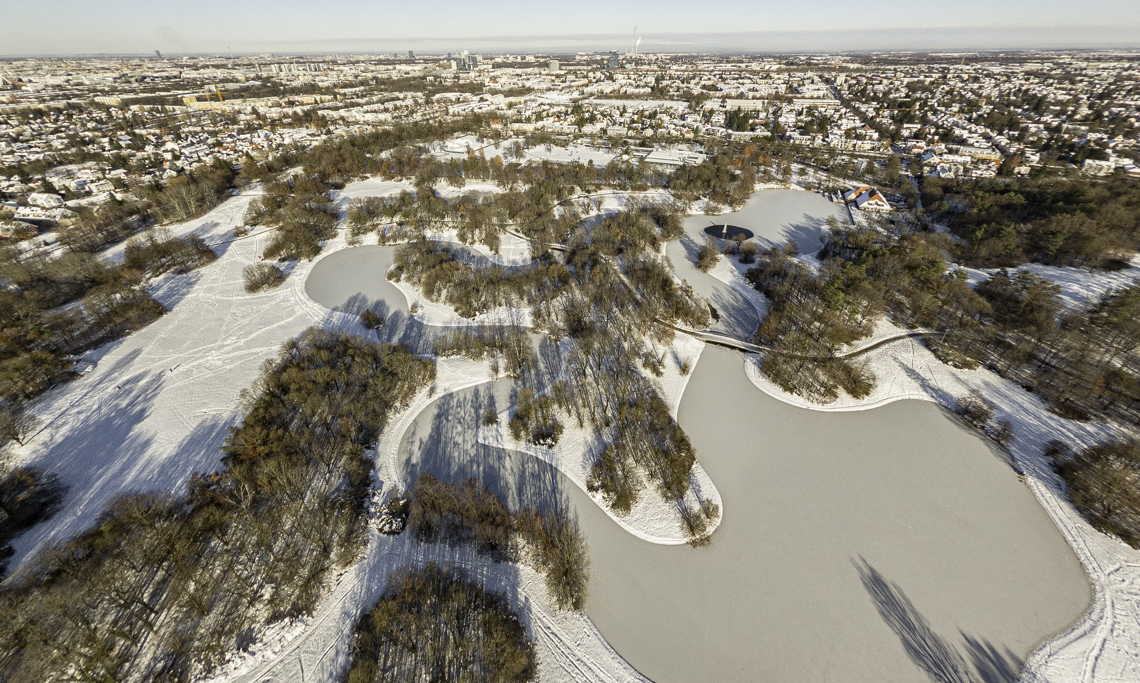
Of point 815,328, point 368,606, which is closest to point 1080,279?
point 815,328

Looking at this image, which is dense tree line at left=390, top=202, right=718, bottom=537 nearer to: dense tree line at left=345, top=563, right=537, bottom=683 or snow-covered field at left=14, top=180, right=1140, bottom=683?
snow-covered field at left=14, top=180, right=1140, bottom=683

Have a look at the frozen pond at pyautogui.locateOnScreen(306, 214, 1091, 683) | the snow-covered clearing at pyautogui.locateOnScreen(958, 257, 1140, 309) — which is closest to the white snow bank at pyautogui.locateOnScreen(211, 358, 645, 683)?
the frozen pond at pyautogui.locateOnScreen(306, 214, 1091, 683)

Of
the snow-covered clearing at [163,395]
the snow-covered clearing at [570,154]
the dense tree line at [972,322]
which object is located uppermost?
the snow-covered clearing at [570,154]

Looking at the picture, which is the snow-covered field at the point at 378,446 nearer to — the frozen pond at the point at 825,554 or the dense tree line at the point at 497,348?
the frozen pond at the point at 825,554

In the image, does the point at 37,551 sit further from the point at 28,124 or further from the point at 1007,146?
the point at 28,124

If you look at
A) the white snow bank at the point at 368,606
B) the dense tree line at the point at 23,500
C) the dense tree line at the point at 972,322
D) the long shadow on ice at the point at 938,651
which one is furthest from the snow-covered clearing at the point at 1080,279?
the dense tree line at the point at 23,500

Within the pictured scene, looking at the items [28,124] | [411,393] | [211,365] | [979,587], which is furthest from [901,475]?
[28,124]
